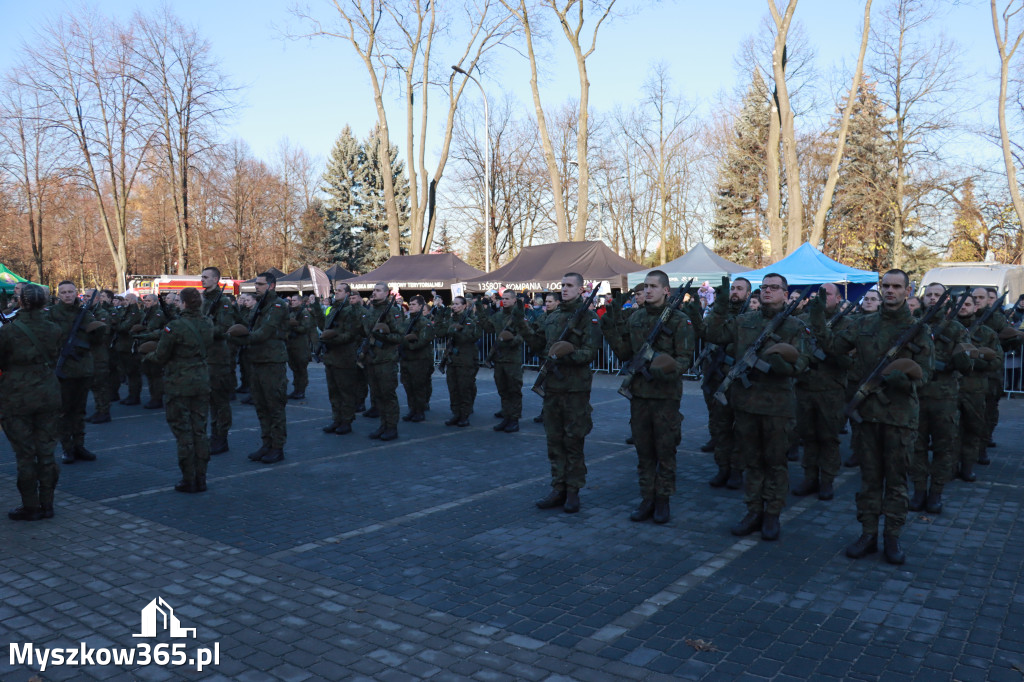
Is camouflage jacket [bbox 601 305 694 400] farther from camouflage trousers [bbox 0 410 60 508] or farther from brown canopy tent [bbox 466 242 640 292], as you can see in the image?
brown canopy tent [bbox 466 242 640 292]

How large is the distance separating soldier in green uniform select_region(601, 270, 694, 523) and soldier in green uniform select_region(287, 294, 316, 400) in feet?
25.6

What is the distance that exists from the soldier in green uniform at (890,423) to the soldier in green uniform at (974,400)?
2.46 meters

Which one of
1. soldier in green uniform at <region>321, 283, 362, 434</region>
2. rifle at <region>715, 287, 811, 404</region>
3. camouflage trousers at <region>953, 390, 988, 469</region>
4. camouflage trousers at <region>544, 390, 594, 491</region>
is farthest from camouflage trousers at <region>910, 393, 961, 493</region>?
soldier in green uniform at <region>321, 283, 362, 434</region>

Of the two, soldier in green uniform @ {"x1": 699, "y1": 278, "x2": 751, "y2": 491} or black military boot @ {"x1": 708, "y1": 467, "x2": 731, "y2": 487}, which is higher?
soldier in green uniform @ {"x1": 699, "y1": 278, "x2": 751, "y2": 491}

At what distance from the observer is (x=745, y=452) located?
6.04m

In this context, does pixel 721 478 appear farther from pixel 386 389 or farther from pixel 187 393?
pixel 187 393

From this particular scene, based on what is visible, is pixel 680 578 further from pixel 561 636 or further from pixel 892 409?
pixel 892 409

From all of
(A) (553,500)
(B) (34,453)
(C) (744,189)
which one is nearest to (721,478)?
(A) (553,500)

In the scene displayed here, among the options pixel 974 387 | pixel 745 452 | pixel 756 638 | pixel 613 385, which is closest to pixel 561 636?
pixel 756 638

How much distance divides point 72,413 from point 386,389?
3.83 meters

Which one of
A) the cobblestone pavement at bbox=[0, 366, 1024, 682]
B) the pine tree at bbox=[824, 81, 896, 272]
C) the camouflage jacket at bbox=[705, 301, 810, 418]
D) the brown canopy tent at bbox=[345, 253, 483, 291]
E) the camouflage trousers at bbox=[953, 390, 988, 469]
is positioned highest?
the pine tree at bbox=[824, 81, 896, 272]

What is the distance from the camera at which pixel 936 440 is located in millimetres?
6852

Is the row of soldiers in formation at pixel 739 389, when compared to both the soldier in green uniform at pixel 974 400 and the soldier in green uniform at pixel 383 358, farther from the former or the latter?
the soldier in green uniform at pixel 383 358

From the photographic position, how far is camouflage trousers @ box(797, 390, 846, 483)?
7129 millimetres
